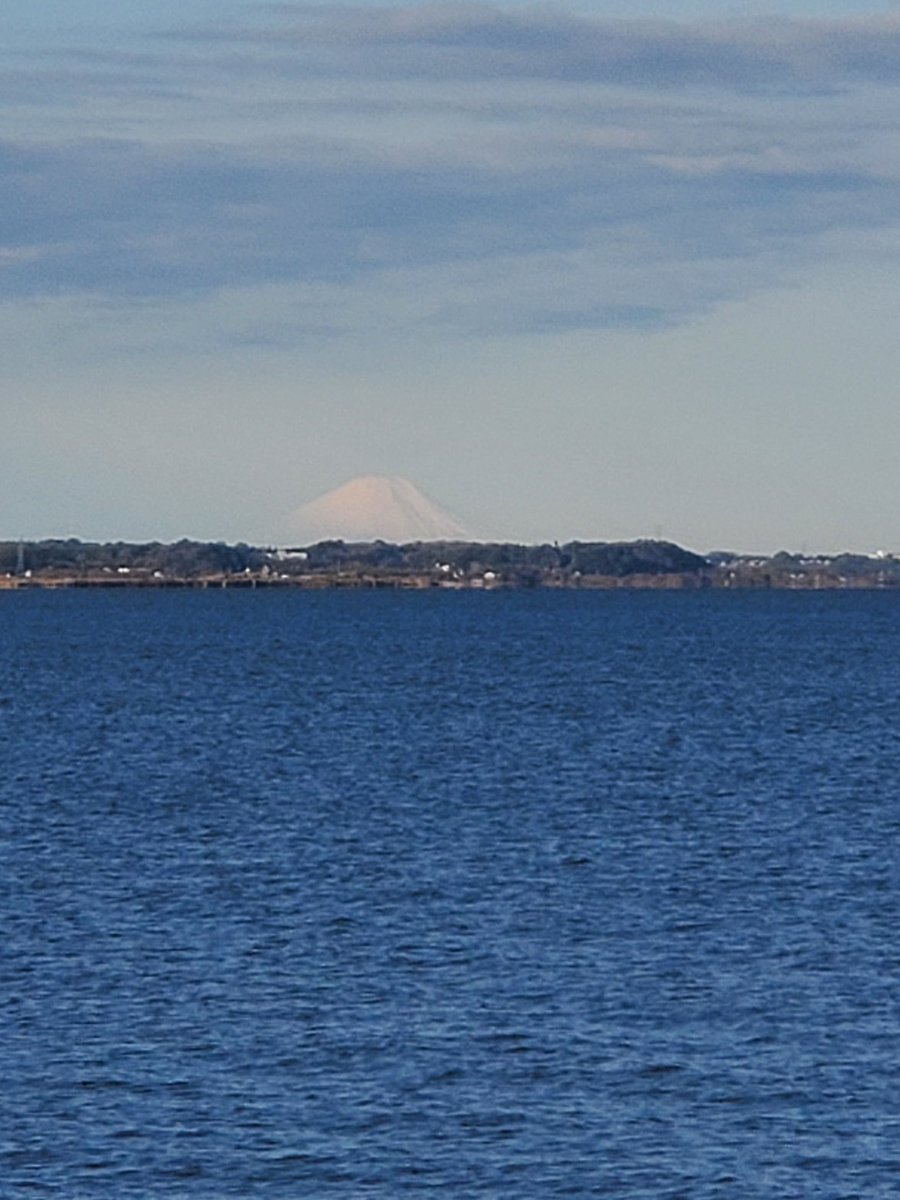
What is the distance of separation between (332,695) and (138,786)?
47902 mm

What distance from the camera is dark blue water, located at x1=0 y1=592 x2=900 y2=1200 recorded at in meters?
27.9

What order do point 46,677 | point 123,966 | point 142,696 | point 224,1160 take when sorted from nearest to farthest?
point 224,1160
point 123,966
point 142,696
point 46,677

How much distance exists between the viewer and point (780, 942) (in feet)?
130

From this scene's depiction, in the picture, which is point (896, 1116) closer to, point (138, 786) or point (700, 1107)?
point (700, 1107)

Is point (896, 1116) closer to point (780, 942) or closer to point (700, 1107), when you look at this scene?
point (700, 1107)

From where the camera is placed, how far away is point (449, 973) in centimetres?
3700

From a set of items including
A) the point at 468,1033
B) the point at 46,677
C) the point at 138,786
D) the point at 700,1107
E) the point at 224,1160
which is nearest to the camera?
the point at 224,1160

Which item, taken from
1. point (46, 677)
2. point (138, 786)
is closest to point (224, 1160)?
point (138, 786)

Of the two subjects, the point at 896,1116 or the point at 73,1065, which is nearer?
the point at 896,1116

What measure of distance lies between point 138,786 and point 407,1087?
1459 inches

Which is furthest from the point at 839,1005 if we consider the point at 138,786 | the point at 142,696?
the point at 142,696

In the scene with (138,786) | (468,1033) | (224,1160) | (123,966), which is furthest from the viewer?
(138,786)

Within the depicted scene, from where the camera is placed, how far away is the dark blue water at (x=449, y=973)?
91.4ft

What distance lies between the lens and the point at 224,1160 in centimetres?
2753
